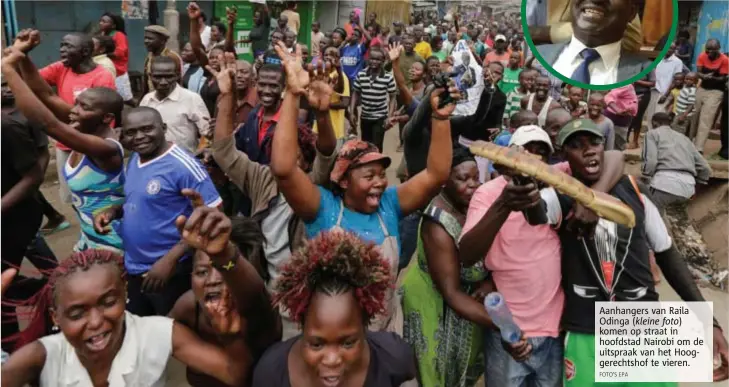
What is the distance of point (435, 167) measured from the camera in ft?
8.49

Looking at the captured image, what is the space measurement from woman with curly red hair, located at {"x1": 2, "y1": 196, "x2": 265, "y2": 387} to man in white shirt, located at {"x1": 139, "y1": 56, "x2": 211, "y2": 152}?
254 centimetres

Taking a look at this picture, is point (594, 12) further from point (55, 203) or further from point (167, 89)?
point (55, 203)

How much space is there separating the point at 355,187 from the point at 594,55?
108cm

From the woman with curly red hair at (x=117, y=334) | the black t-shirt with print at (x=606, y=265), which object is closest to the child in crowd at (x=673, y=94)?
the black t-shirt with print at (x=606, y=265)

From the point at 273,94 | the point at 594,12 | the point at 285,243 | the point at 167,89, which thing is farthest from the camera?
the point at 167,89

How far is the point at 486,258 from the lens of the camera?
246 centimetres

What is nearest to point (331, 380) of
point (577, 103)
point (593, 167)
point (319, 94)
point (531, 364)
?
point (531, 364)

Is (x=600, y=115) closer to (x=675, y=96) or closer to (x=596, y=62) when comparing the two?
(x=596, y=62)

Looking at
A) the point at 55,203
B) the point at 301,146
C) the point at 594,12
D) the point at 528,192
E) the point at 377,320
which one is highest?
the point at 594,12

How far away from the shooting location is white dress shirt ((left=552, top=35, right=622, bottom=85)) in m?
2.41

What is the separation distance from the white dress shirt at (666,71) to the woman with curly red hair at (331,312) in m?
8.22

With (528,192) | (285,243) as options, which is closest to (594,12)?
(528,192)

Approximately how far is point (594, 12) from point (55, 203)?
5.72 metres
